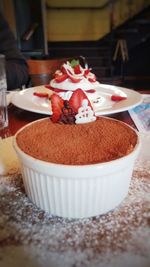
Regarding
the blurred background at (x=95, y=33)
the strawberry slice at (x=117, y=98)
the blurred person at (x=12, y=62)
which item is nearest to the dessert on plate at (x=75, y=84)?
the strawberry slice at (x=117, y=98)

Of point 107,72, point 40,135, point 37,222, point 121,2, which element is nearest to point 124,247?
point 37,222

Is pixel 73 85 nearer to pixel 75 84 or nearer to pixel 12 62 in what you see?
pixel 75 84

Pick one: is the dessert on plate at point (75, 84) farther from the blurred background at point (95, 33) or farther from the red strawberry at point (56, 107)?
the blurred background at point (95, 33)

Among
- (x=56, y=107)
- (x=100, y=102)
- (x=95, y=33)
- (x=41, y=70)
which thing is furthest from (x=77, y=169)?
(x=95, y=33)

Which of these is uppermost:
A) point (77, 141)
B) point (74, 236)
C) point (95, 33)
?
point (95, 33)

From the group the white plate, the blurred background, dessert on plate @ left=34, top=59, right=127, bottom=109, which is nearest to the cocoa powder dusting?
the white plate

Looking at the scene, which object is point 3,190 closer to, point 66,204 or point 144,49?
point 66,204
